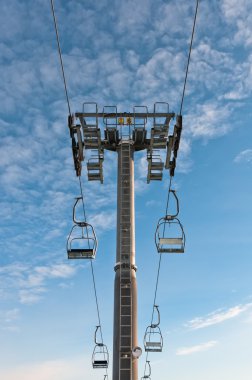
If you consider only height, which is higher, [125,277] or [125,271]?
[125,271]

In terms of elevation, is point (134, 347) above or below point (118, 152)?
below

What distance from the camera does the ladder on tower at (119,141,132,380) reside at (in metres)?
14.8

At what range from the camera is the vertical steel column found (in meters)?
14.8

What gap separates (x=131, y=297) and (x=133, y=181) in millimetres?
4637

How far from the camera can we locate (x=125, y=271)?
1602cm

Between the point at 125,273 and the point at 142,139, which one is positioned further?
the point at 142,139

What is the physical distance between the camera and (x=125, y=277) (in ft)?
52.2

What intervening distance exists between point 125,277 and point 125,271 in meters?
0.22

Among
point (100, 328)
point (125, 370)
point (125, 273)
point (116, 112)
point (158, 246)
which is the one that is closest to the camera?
point (158, 246)

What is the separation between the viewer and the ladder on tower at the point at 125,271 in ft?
48.5

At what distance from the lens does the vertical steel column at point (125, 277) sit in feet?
48.5

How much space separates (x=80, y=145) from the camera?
16.2 meters

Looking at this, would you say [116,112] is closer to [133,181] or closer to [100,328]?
[133,181]

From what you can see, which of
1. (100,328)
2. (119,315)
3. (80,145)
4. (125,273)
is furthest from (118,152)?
(100,328)
